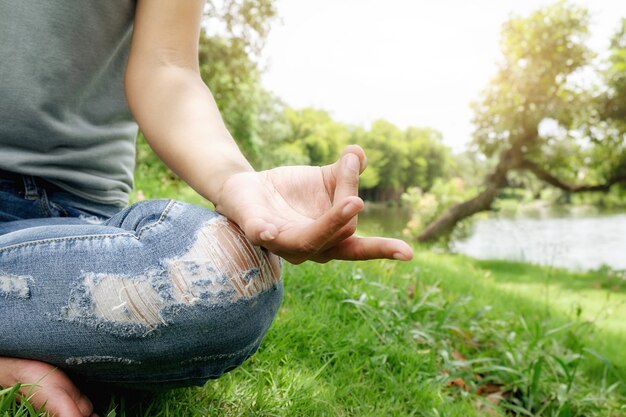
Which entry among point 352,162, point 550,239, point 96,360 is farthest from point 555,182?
point 96,360

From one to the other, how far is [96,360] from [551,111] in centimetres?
1090

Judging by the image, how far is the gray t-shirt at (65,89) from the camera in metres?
1.04

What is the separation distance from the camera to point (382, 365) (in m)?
1.55

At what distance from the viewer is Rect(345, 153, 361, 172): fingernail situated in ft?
2.39

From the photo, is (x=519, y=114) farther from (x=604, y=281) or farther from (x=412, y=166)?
(x=412, y=166)

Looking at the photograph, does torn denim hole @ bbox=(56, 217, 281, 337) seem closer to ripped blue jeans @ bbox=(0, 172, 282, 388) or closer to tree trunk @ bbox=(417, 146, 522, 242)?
ripped blue jeans @ bbox=(0, 172, 282, 388)

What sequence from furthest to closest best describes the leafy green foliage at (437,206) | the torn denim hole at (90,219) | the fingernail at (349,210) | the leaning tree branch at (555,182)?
the leafy green foliage at (437,206) → the leaning tree branch at (555,182) → the torn denim hole at (90,219) → the fingernail at (349,210)

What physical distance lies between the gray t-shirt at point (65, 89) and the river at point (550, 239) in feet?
13.1

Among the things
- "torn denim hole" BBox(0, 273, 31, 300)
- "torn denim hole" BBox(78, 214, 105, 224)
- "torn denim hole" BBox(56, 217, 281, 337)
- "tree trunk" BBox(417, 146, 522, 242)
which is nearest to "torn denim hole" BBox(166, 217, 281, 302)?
"torn denim hole" BBox(56, 217, 281, 337)

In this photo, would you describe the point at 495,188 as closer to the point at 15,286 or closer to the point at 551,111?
the point at 551,111

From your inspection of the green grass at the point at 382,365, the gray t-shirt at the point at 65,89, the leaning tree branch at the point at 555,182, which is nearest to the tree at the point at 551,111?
the leaning tree branch at the point at 555,182

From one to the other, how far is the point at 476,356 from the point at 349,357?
0.70 metres

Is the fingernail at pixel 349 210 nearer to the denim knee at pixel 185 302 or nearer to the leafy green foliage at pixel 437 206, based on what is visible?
the denim knee at pixel 185 302

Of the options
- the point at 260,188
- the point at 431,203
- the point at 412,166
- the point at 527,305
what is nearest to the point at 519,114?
the point at 431,203
